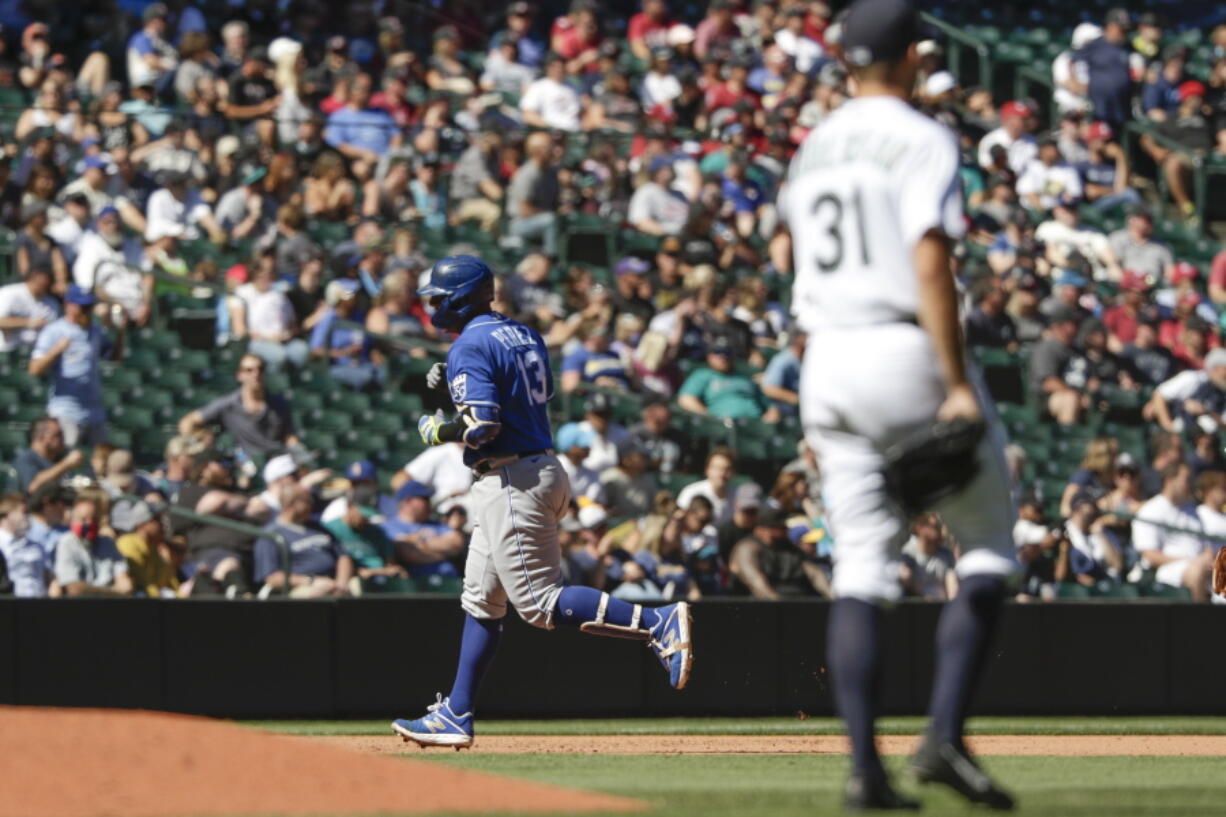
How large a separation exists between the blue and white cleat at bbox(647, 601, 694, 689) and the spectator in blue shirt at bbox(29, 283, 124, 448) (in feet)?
18.0

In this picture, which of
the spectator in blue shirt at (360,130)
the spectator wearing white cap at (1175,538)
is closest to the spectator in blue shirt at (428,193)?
the spectator in blue shirt at (360,130)

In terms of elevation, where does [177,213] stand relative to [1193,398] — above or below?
above

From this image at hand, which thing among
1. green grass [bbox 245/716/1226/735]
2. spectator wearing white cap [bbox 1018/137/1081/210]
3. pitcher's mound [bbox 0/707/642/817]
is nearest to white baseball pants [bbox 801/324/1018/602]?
pitcher's mound [bbox 0/707/642/817]

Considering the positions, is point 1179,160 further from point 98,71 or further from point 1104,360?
point 98,71

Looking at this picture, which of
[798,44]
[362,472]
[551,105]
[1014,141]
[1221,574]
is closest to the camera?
[1221,574]

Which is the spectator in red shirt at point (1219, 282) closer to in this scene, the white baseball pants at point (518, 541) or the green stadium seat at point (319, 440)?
the green stadium seat at point (319, 440)

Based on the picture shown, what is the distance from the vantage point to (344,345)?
1376 cm

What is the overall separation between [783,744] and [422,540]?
3.61 metres

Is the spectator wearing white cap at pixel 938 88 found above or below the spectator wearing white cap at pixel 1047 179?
above

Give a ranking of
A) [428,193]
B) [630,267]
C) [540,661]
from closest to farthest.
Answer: [540,661], [630,267], [428,193]

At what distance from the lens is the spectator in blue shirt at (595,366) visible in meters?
14.0

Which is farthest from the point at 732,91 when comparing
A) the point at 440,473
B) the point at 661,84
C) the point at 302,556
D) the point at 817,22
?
the point at 302,556

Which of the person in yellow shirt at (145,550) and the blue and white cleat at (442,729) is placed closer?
the blue and white cleat at (442,729)

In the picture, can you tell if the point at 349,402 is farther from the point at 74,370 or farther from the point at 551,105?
the point at 551,105
